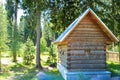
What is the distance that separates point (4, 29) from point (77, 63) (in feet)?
37.2

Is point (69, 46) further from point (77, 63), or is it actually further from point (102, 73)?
point (102, 73)

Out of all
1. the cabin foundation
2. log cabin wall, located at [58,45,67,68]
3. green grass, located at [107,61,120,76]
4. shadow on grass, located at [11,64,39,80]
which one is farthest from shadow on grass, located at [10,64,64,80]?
green grass, located at [107,61,120,76]

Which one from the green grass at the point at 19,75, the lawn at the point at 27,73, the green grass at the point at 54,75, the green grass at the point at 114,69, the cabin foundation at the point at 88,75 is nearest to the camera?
the cabin foundation at the point at 88,75

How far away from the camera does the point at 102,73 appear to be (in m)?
18.5

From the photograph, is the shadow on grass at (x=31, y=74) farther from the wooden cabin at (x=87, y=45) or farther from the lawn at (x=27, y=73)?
the wooden cabin at (x=87, y=45)

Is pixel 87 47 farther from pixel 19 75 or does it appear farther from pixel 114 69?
pixel 19 75

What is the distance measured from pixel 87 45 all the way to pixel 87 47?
15cm

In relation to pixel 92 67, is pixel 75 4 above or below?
above

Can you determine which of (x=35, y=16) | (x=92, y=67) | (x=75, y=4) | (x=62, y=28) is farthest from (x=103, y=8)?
(x=92, y=67)

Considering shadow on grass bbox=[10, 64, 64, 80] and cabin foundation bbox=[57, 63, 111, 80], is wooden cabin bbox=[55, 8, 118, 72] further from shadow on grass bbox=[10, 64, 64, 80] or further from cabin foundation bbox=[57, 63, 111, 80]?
shadow on grass bbox=[10, 64, 64, 80]

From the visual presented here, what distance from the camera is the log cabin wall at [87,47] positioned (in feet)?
61.5

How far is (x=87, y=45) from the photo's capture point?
1894cm

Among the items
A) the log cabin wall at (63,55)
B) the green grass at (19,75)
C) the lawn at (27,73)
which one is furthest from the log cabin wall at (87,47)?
the green grass at (19,75)

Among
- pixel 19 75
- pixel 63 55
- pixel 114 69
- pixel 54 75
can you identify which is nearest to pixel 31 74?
pixel 19 75
